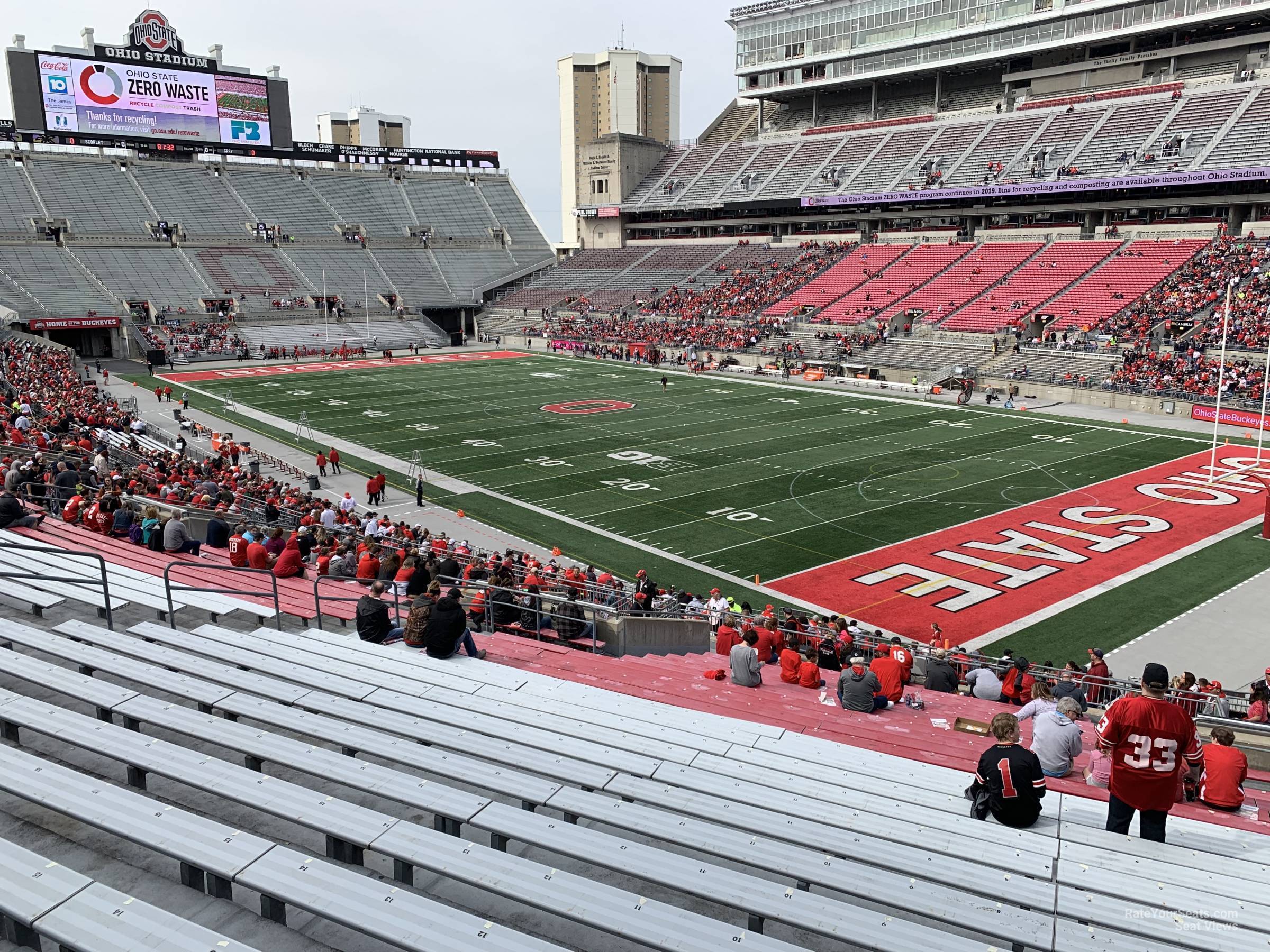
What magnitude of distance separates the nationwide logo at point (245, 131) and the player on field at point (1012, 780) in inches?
3243

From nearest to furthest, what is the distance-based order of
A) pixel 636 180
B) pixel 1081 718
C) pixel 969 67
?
pixel 1081 718
pixel 969 67
pixel 636 180

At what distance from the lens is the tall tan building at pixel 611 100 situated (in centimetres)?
12295

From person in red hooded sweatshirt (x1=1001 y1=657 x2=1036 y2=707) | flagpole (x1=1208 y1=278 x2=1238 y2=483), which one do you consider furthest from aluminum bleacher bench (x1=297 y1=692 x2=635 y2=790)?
flagpole (x1=1208 y1=278 x2=1238 y2=483)

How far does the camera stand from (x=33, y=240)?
207 feet

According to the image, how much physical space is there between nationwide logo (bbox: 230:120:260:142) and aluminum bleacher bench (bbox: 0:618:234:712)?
77.5 metres

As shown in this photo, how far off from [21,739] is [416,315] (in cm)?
6918

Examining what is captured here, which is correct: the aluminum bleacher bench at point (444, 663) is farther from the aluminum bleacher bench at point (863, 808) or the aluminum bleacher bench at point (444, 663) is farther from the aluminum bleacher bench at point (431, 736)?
the aluminum bleacher bench at point (863, 808)

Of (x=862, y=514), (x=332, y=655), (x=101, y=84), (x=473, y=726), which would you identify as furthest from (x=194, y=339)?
(x=473, y=726)

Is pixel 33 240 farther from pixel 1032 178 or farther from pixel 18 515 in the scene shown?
pixel 1032 178

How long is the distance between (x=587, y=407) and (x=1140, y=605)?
2716 centimetres

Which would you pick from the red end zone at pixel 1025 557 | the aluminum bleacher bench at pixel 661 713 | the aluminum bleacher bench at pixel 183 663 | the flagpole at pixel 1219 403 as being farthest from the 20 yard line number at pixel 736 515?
the aluminum bleacher bench at pixel 183 663

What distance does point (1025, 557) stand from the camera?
20953 mm

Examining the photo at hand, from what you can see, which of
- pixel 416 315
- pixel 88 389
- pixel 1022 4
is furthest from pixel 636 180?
pixel 88 389

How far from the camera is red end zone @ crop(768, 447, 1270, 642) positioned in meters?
18.1
